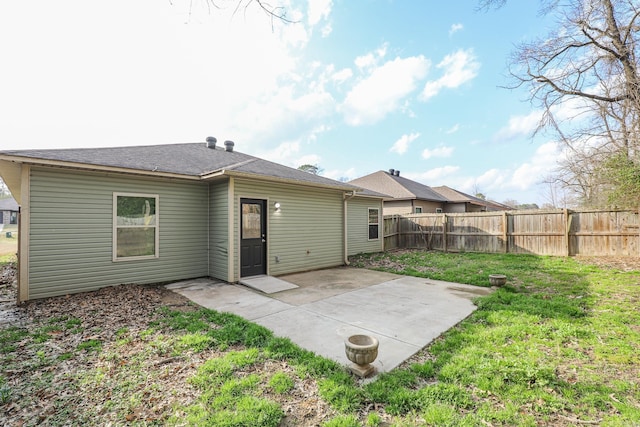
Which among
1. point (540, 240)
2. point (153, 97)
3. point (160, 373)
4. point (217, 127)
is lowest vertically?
point (160, 373)

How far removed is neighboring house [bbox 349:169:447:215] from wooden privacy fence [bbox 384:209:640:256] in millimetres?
3360

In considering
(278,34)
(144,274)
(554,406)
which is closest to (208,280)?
(144,274)

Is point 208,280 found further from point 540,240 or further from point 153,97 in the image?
point 540,240

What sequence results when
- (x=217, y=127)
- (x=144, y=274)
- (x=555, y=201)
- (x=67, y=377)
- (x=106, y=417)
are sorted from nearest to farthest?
(x=106, y=417) < (x=67, y=377) < (x=144, y=274) < (x=217, y=127) < (x=555, y=201)

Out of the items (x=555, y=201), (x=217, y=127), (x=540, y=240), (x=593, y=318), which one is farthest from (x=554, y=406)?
(x=555, y=201)

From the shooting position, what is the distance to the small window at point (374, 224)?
42.0 feet

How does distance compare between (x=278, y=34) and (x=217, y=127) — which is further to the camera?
(x=217, y=127)

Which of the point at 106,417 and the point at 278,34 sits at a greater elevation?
the point at 278,34

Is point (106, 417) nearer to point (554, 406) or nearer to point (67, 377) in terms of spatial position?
point (67, 377)

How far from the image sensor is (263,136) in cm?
1563

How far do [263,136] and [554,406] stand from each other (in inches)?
613

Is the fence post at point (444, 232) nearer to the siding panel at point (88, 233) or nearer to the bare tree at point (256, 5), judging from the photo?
the siding panel at point (88, 233)

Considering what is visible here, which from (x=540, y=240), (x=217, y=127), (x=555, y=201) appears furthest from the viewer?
(x=555, y=201)

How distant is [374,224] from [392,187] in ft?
24.9
